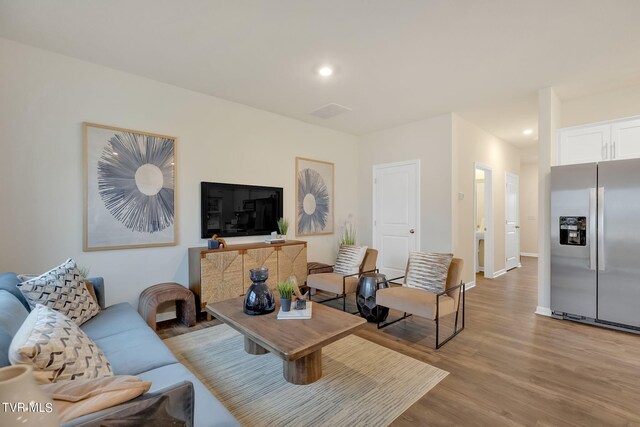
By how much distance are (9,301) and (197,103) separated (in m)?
2.83

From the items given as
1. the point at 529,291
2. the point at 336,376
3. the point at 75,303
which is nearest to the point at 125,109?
the point at 75,303

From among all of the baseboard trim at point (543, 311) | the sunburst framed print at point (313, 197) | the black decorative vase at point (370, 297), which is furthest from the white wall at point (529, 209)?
the black decorative vase at point (370, 297)

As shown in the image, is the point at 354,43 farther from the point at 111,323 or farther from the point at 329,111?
the point at 111,323

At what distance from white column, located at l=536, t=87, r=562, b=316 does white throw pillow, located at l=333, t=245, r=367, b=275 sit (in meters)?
2.27

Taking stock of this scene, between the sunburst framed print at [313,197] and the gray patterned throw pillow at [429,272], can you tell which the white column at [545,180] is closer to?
the gray patterned throw pillow at [429,272]

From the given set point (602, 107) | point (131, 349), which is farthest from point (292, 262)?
point (602, 107)

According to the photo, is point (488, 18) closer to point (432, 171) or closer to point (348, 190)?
point (432, 171)

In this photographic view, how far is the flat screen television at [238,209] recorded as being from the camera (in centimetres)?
379

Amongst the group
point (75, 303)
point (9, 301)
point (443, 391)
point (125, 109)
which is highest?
point (125, 109)

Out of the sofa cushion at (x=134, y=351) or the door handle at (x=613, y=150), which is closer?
the sofa cushion at (x=134, y=351)

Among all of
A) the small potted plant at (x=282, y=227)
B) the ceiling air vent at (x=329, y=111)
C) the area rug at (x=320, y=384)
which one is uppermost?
the ceiling air vent at (x=329, y=111)

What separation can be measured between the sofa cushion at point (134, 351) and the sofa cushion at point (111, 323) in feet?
0.26

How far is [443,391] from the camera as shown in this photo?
211 centimetres

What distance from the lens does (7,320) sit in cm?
143
